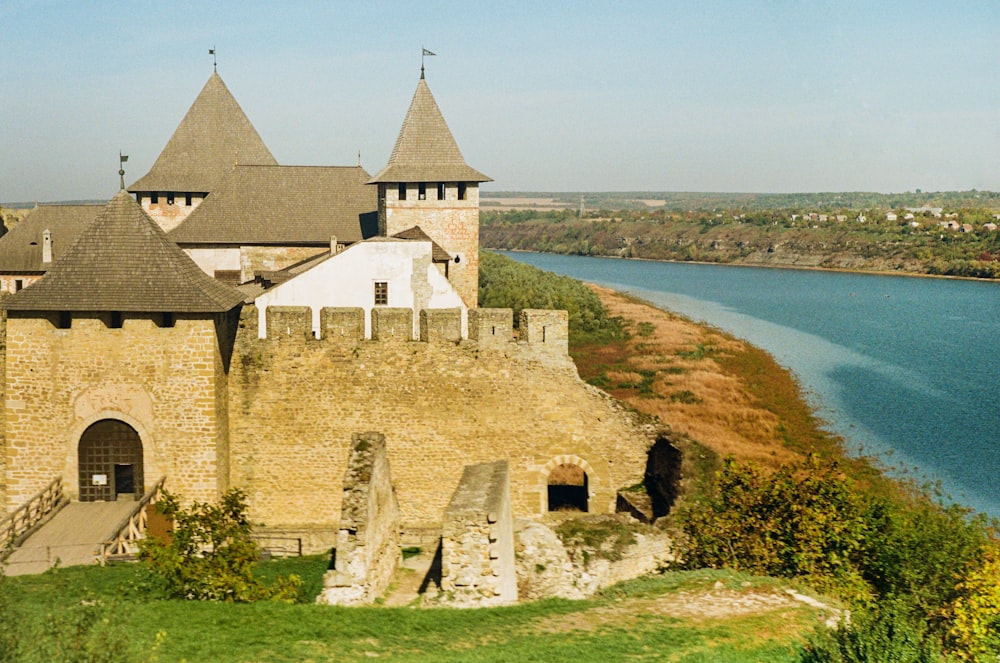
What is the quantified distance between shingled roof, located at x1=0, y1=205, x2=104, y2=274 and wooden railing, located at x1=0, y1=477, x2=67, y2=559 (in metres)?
18.0

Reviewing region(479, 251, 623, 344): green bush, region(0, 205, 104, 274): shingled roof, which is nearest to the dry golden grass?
region(479, 251, 623, 344): green bush

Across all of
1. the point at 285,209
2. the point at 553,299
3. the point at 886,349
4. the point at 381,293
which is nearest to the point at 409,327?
the point at 381,293

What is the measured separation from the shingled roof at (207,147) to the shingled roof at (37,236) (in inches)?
157

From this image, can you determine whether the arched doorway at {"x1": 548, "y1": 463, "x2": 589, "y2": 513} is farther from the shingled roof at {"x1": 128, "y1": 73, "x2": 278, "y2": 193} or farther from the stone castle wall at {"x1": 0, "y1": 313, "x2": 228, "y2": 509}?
the shingled roof at {"x1": 128, "y1": 73, "x2": 278, "y2": 193}

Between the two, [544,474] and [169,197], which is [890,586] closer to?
[544,474]

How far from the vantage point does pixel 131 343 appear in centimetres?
1313

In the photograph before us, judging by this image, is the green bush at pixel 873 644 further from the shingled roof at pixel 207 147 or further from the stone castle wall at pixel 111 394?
the shingled roof at pixel 207 147

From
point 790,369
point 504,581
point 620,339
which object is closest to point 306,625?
point 504,581

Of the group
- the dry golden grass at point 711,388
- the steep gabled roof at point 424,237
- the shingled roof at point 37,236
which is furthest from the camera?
the shingled roof at point 37,236

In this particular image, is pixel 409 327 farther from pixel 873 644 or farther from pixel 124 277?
pixel 873 644

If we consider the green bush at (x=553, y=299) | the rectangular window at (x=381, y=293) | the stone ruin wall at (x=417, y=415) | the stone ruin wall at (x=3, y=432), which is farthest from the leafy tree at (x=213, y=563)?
the green bush at (x=553, y=299)

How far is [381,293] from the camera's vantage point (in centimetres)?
1695

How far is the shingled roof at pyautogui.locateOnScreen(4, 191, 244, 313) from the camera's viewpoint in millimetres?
12883

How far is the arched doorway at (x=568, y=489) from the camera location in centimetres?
1492
